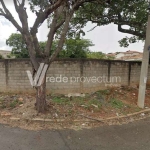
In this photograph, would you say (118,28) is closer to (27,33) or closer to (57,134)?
(27,33)

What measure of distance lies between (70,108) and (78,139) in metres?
1.66

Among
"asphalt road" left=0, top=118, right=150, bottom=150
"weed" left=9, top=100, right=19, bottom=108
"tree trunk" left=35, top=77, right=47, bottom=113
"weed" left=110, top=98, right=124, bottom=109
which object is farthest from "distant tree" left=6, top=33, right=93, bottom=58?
"asphalt road" left=0, top=118, right=150, bottom=150

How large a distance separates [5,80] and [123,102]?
487cm

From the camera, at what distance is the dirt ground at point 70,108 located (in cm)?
426

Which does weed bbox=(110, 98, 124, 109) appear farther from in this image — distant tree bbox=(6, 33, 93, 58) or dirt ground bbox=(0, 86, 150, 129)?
distant tree bbox=(6, 33, 93, 58)

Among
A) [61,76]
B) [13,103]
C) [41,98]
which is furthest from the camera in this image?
[61,76]

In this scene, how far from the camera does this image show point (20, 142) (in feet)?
10.5

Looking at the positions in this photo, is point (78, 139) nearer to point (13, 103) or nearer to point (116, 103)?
point (116, 103)

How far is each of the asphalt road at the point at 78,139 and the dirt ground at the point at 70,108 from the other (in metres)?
0.37

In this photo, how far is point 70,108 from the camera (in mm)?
5031

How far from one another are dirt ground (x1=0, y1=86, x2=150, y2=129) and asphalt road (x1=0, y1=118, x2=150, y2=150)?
1.20 ft

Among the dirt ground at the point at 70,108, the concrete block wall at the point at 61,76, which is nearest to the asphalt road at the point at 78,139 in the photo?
the dirt ground at the point at 70,108

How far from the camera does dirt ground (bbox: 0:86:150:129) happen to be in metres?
4.26

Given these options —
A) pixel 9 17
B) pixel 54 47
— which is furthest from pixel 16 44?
pixel 9 17
